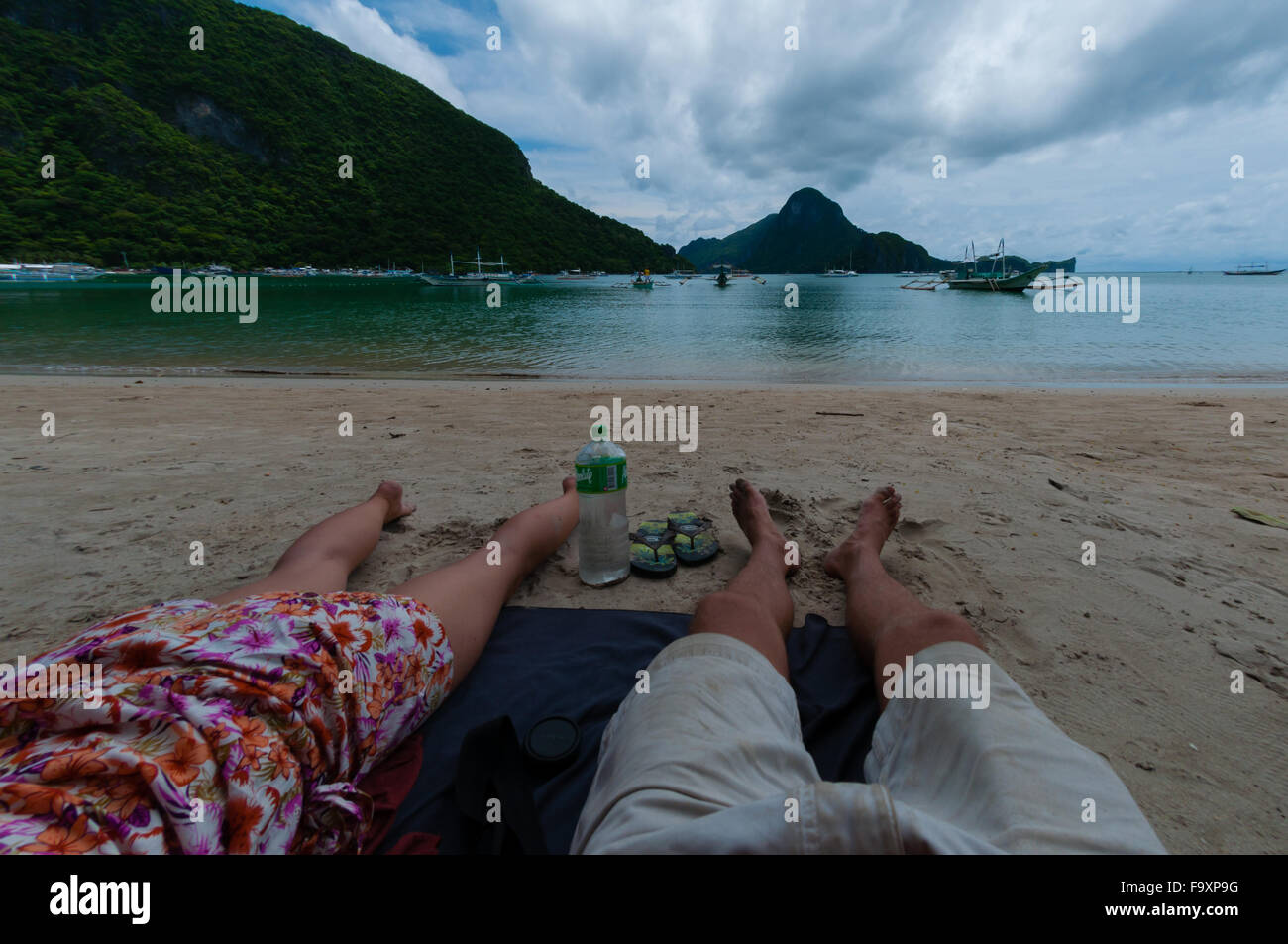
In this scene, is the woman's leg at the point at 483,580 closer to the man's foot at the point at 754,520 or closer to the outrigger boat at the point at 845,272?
the man's foot at the point at 754,520

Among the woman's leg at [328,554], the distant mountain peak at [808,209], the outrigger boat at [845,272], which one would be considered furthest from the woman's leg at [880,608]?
the distant mountain peak at [808,209]

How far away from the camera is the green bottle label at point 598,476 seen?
2.66 m

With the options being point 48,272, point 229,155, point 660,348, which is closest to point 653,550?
point 660,348

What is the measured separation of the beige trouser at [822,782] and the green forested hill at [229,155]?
7843cm

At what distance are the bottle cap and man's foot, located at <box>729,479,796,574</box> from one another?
4.48ft

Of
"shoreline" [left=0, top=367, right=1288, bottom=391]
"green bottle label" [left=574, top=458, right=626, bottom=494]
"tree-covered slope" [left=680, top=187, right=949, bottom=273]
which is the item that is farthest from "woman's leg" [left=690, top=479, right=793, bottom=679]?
"tree-covered slope" [left=680, top=187, right=949, bottom=273]

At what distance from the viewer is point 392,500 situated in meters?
3.44

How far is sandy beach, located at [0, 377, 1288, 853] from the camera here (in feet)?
6.59

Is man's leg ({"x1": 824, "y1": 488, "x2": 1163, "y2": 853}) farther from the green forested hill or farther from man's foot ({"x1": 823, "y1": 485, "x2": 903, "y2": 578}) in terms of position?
the green forested hill

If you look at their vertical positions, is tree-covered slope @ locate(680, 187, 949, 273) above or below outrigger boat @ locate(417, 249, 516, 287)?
above

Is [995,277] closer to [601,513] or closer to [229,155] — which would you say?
[601,513]

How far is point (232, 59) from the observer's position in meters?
75.3

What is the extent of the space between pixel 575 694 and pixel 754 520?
4.96 ft
